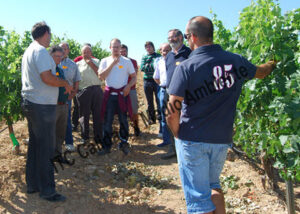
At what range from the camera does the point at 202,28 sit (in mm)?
2162

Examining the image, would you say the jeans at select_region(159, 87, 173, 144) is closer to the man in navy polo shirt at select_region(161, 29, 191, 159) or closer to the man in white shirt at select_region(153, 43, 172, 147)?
the man in white shirt at select_region(153, 43, 172, 147)

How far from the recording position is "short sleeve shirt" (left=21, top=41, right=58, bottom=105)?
3145 millimetres

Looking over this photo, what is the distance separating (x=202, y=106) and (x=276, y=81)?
1.13 m

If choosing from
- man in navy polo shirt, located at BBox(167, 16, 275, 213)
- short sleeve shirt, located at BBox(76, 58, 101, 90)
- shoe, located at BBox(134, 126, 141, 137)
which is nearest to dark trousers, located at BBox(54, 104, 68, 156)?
short sleeve shirt, located at BBox(76, 58, 101, 90)

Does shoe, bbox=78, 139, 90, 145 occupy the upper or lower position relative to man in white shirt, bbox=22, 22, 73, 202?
lower

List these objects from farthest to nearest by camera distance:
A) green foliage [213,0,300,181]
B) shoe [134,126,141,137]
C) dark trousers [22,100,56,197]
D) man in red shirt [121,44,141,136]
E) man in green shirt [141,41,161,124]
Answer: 1. man in green shirt [141,41,161,124]
2. shoe [134,126,141,137]
3. man in red shirt [121,44,141,136]
4. dark trousers [22,100,56,197]
5. green foliage [213,0,300,181]

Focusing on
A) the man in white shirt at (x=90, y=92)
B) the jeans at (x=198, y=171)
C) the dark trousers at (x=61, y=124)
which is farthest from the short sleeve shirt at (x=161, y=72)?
the jeans at (x=198, y=171)

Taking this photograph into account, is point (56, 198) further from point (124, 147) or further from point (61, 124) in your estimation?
point (124, 147)

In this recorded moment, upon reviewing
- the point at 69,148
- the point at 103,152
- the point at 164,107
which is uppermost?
the point at 164,107

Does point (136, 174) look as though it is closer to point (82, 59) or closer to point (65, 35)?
point (82, 59)

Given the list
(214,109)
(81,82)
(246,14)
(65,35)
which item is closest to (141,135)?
(81,82)

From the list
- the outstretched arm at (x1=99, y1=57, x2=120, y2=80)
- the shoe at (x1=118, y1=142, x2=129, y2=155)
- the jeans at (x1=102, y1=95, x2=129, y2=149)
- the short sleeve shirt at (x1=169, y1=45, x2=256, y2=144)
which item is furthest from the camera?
the shoe at (x1=118, y1=142, x2=129, y2=155)

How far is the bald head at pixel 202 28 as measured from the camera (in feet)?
7.07

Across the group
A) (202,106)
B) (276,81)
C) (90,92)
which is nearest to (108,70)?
(90,92)
